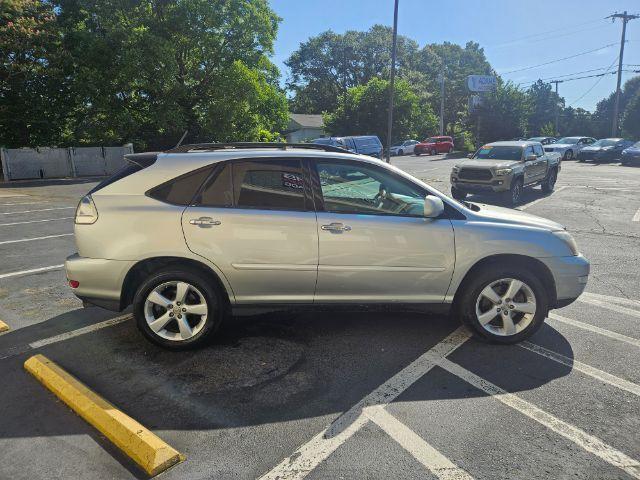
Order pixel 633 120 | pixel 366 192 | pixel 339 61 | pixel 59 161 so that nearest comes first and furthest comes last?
pixel 366 192
pixel 59 161
pixel 633 120
pixel 339 61

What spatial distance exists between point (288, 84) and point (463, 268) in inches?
2968

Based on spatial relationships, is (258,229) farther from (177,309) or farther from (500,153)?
(500,153)

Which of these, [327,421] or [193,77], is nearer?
[327,421]

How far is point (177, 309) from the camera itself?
3.86 m

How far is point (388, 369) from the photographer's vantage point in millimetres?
3670

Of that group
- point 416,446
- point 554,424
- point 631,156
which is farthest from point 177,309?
point 631,156

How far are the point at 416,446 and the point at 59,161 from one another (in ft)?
84.9

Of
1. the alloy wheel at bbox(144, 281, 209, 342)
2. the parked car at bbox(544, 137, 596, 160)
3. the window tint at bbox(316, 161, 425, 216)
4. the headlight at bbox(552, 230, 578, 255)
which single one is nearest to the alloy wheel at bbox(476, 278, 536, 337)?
the headlight at bbox(552, 230, 578, 255)

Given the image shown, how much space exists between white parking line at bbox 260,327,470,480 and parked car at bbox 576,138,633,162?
98.3 ft

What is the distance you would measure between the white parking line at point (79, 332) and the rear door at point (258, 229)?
147cm

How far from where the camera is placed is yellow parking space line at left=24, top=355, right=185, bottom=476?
259 cm

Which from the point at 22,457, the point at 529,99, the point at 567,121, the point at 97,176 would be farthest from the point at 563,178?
the point at 567,121

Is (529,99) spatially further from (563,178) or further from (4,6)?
(4,6)

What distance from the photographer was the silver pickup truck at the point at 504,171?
12.2 metres
